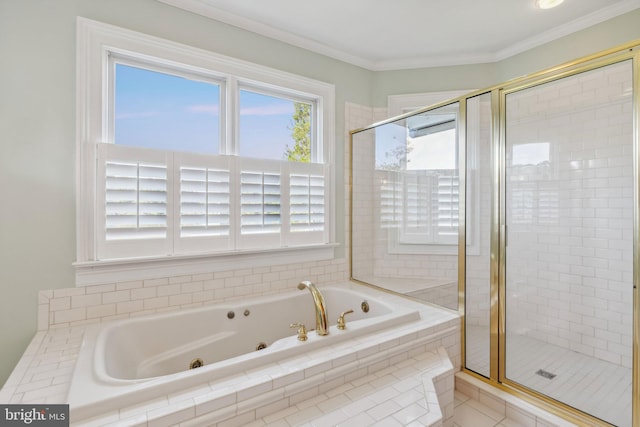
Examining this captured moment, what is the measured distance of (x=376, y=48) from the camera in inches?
113

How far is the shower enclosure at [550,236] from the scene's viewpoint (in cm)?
163

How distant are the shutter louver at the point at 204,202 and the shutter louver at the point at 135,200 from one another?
0.41ft

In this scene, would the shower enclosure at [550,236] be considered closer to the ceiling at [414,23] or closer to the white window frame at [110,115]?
the ceiling at [414,23]

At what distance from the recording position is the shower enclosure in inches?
64.2

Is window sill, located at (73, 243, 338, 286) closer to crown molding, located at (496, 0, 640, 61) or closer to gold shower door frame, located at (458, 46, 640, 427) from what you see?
gold shower door frame, located at (458, 46, 640, 427)

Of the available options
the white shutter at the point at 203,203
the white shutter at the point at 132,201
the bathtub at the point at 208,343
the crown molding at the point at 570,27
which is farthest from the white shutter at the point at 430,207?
the white shutter at the point at 132,201

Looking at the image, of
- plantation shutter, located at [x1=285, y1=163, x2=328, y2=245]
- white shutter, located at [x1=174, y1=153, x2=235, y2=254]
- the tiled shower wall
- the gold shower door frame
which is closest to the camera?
the gold shower door frame

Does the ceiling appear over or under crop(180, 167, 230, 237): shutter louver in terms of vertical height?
over

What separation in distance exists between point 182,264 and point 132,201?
1.72 ft

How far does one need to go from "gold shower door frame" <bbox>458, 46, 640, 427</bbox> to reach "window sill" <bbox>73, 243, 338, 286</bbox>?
4.27 ft

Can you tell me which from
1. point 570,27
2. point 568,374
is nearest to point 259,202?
point 568,374

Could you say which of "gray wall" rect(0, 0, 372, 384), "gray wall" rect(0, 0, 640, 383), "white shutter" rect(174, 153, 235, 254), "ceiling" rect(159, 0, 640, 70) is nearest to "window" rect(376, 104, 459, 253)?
"ceiling" rect(159, 0, 640, 70)

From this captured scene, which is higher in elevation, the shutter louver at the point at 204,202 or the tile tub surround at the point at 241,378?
the shutter louver at the point at 204,202

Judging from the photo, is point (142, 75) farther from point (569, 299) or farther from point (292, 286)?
point (569, 299)
